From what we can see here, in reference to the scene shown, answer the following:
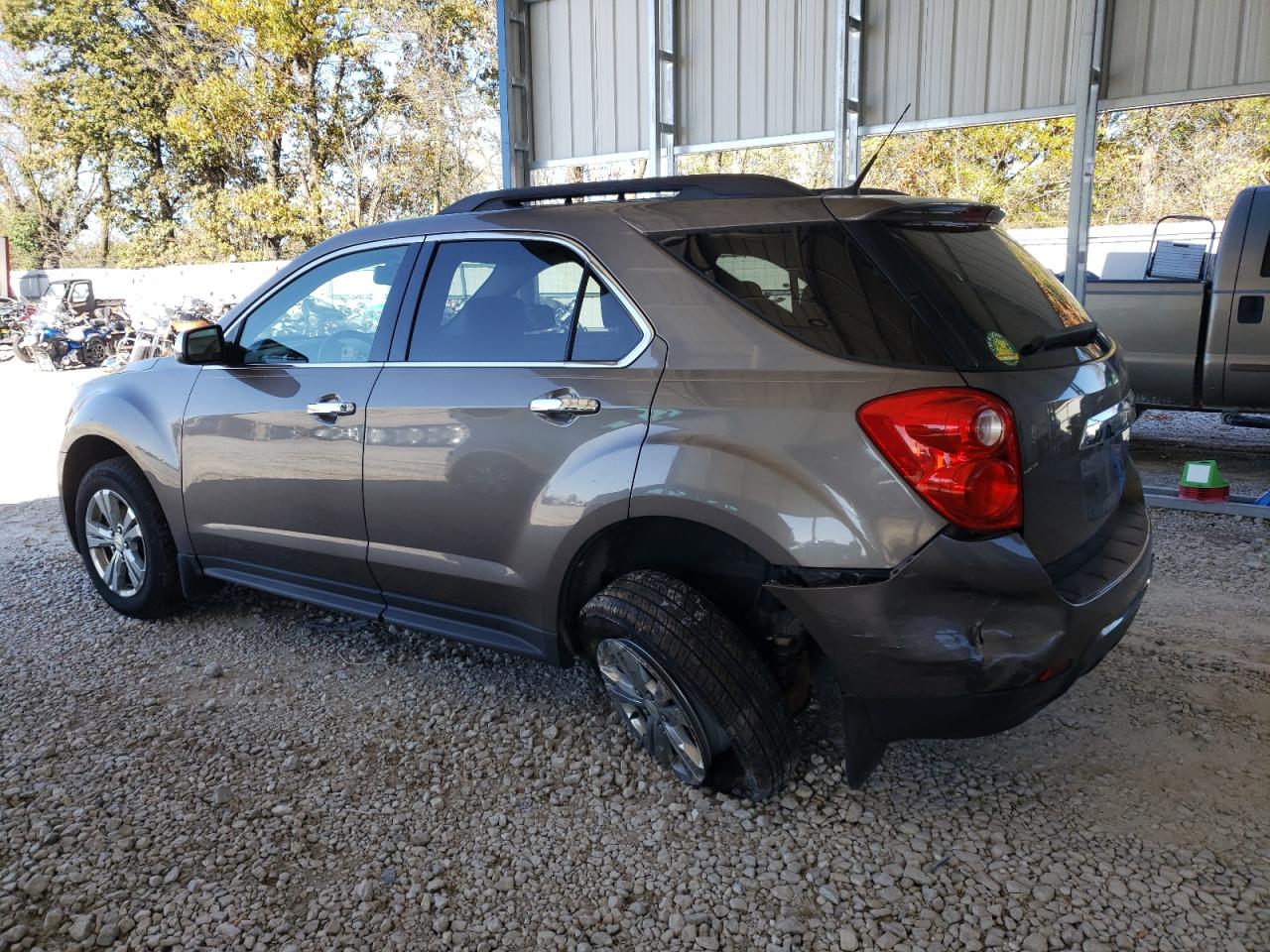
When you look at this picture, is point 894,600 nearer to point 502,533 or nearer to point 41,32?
point 502,533

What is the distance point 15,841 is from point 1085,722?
3256mm

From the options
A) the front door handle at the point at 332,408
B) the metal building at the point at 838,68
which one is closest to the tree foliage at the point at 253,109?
the metal building at the point at 838,68

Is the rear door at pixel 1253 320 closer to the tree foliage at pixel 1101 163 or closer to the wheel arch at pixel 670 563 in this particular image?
the wheel arch at pixel 670 563

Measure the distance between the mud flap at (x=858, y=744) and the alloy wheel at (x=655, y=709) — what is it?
1.29ft

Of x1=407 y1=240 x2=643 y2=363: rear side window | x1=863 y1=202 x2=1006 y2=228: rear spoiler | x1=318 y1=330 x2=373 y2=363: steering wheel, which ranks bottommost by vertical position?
x1=318 y1=330 x2=373 y2=363: steering wheel

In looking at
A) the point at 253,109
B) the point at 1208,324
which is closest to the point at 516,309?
the point at 1208,324

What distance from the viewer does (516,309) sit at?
3148mm

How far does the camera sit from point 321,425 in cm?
349

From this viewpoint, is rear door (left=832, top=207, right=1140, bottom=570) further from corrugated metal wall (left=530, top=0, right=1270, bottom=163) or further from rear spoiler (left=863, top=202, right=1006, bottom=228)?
corrugated metal wall (left=530, top=0, right=1270, bottom=163)

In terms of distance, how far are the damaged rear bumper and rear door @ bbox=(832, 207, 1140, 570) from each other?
0.13 meters

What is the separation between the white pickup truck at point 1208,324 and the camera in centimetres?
681

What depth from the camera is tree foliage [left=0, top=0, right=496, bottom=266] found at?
2381 cm

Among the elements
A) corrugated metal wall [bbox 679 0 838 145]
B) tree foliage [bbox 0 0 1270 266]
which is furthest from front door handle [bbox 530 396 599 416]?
tree foliage [bbox 0 0 1270 266]

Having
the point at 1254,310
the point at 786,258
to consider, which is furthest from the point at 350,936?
the point at 1254,310
